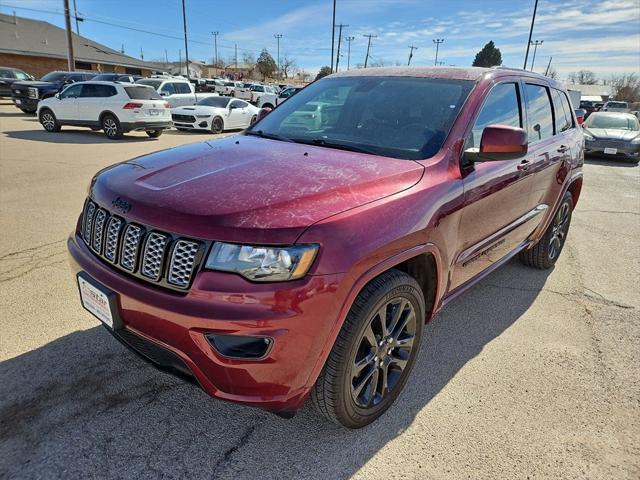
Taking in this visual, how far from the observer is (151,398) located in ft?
8.27

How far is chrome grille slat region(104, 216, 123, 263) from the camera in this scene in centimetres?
213

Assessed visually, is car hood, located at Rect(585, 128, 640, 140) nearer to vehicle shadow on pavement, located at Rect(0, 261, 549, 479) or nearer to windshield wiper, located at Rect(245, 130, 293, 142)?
vehicle shadow on pavement, located at Rect(0, 261, 549, 479)

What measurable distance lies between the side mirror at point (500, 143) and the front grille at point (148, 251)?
169 centimetres

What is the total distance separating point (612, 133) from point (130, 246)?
15396 mm

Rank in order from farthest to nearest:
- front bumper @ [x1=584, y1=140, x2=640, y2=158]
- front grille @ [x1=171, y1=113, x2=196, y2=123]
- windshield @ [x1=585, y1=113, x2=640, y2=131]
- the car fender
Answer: front grille @ [x1=171, y1=113, x2=196, y2=123], windshield @ [x1=585, y1=113, x2=640, y2=131], front bumper @ [x1=584, y1=140, x2=640, y2=158], the car fender

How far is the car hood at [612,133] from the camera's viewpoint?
43.4 feet

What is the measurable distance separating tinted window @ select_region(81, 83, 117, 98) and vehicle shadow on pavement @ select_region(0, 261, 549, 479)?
12.3 metres

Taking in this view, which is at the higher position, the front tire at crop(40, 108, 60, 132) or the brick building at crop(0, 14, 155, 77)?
the brick building at crop(0, 14, 155, 77)

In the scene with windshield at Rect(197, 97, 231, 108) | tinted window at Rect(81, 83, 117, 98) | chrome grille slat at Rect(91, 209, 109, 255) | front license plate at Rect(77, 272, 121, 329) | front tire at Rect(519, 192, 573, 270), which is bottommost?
front tire at Rect(519, 192, 573, 270)

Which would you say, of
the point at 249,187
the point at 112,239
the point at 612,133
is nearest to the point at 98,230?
the point at 112,239

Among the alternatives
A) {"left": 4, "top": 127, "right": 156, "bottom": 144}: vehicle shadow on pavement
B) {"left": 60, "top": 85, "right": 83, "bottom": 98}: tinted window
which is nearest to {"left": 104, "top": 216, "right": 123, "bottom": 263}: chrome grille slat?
{"left": 4, "top": 127, "right": 156, "bottom": 144}: vehicle shadow on pavement

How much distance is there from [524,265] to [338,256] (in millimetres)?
3672

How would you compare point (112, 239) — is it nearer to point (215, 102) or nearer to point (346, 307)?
point (346, 307)

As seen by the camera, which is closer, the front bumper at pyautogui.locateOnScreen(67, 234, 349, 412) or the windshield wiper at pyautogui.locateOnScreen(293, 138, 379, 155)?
the front bumper at pyautogui.locateOnScreen(67, 234, 349, 412)
